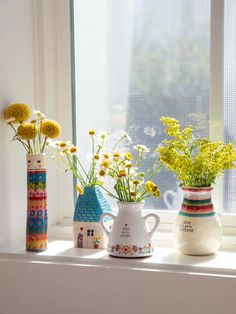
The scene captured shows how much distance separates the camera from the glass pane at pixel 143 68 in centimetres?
199

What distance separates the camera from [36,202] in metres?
1.88

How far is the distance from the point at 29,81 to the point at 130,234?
59 cm

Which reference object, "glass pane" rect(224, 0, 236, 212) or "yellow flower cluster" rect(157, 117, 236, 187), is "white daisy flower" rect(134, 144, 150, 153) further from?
"glass pane" rect(224, 0, 236, 212)

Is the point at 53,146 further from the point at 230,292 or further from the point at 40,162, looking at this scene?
the point at 230,292

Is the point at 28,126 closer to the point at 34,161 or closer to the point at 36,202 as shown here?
the point at 34,161

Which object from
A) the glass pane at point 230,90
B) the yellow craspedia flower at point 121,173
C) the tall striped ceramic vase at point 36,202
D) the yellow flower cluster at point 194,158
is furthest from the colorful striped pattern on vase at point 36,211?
the glass pane at point 230,90

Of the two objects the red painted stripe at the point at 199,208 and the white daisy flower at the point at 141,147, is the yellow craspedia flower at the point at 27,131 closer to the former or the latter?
the white daisy flower at the point at 141,147

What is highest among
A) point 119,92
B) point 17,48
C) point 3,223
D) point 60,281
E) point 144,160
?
→ point 17,48

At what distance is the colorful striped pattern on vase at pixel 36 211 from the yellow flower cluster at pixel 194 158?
0.35 metres

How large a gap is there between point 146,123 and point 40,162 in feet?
1.26

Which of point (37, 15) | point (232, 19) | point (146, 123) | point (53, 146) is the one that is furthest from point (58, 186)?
point (232, 19)

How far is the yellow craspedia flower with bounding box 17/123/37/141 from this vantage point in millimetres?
1874

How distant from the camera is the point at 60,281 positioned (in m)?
1.78

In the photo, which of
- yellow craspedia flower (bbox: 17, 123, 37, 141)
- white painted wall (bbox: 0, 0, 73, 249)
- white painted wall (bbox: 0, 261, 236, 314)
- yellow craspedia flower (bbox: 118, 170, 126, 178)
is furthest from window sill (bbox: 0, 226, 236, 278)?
yellow craspedia flower (bbox: 17, 123, 37, 141)
